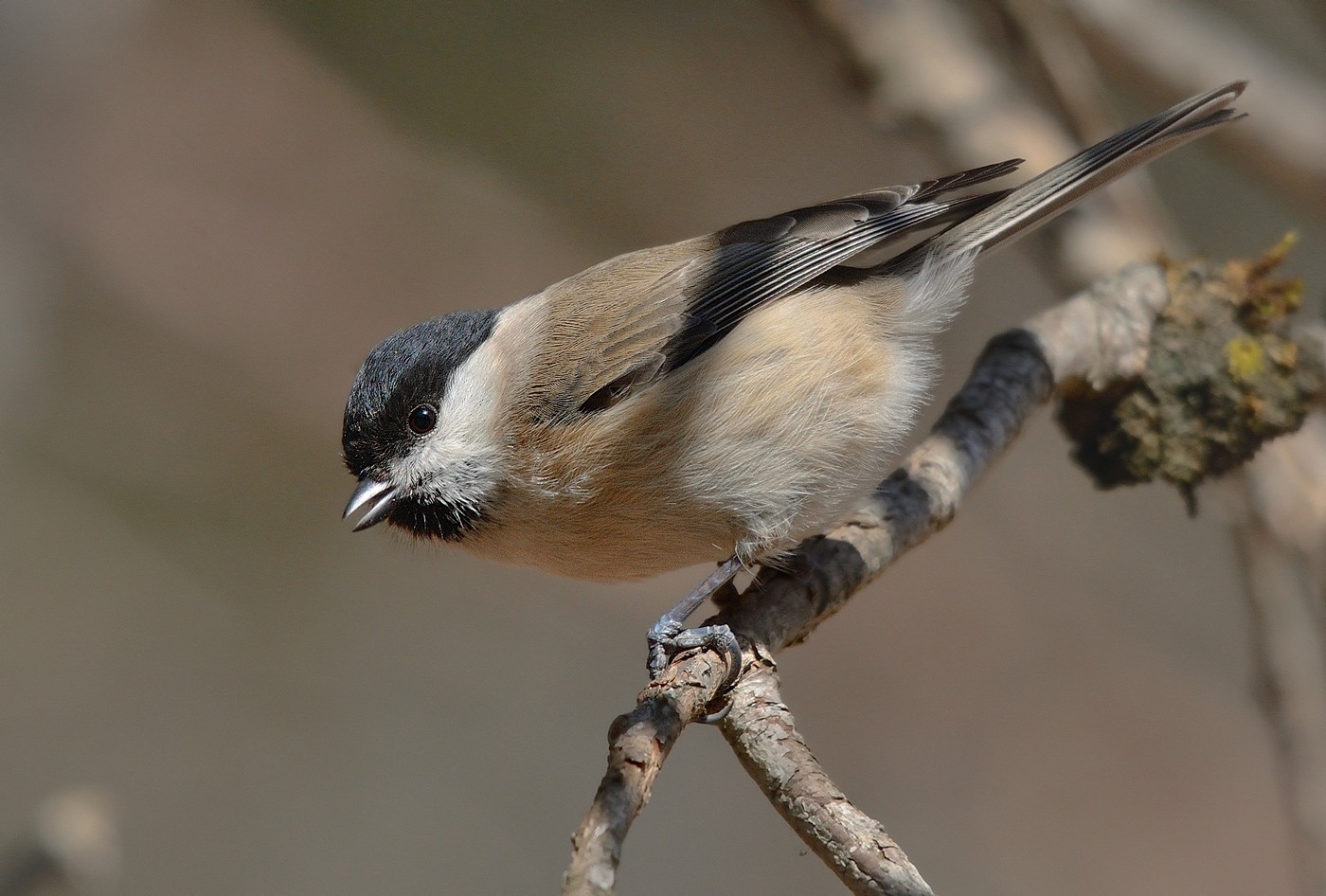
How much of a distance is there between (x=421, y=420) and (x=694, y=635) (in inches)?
29.9

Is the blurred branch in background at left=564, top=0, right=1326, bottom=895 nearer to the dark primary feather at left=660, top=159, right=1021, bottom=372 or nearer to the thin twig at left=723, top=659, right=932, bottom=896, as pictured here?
the thin twig at left=723, top=659, right=932, bottom=896

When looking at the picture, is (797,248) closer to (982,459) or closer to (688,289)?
(688,289)

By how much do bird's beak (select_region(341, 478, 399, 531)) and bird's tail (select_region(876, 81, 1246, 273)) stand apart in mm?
1323

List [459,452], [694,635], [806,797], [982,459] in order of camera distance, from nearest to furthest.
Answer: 1. [806,797]
2. [694,635]
3. [459,452]
4. [982,459]

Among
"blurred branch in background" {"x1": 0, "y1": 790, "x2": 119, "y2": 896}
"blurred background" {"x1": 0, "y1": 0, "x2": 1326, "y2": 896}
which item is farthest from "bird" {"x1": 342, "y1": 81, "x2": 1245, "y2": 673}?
"blurred background" {"x1": 0, "y1": 0, "x2": 1326, "y2": 896}

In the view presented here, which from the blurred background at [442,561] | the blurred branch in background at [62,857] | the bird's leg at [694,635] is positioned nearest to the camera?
the bird's leg at [694,635]

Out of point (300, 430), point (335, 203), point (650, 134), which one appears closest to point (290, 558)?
point (300, 430)

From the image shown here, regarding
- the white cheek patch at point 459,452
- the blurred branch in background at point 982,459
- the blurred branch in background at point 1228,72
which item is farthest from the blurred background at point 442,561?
the white cheek patch at point 459,452

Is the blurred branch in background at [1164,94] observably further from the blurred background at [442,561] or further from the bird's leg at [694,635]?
the bird's leg at [694,635]

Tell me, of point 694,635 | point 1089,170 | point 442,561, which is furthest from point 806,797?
point 442,561

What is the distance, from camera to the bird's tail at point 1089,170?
2387 millimetres

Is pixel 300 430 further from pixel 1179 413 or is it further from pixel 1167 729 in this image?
pixel 1167 729

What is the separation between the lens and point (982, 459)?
2.42m

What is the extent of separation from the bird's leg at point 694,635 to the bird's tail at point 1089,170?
3.05 ft
